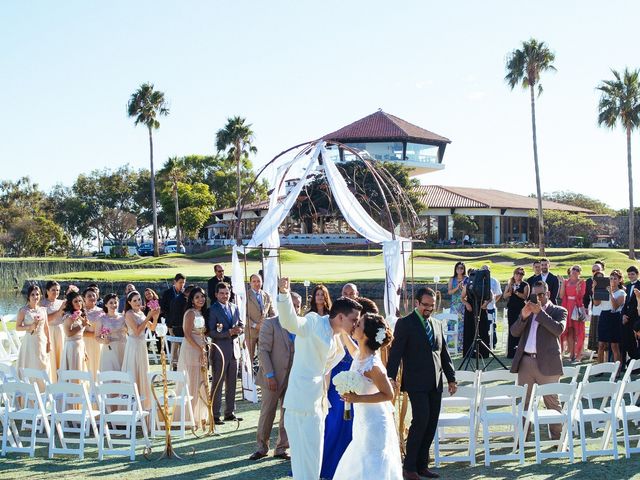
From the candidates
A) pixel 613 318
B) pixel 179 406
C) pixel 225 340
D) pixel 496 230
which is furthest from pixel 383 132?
pixel 179 406

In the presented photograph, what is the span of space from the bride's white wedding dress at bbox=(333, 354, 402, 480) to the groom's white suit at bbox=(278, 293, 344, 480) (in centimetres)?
63

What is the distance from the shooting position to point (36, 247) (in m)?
75.2

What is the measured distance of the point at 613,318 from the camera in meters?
13.4

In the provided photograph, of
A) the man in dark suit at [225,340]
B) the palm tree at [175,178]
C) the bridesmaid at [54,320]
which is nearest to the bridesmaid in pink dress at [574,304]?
the man in dark suit at [225,340]

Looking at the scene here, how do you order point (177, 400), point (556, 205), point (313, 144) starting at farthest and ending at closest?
point (556, 205)
point (313, 144)
point (177, 400)

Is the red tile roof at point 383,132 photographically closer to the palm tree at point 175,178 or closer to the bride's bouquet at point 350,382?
the palm tree at point 175,178

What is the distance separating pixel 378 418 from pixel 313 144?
7.33 m

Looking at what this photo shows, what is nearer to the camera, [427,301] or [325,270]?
[427,301]

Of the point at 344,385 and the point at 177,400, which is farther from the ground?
the point at 344,385

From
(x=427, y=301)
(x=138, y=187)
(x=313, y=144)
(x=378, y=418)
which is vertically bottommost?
(x=378, y=418)

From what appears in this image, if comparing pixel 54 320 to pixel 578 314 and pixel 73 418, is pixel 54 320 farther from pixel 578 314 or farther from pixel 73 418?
pixel 578 314

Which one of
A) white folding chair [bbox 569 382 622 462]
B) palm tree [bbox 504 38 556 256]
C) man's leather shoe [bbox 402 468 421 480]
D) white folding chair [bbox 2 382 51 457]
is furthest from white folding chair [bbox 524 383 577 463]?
palm tree [bbox 504 38 556 256]

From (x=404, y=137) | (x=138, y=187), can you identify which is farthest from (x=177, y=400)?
(x=138, y=187)

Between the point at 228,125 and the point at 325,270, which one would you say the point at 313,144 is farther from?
the point at 228,125
